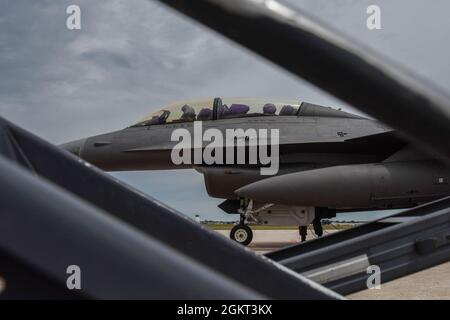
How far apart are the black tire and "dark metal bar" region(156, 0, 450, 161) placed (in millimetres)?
8113

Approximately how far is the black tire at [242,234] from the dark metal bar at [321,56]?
8113 mm

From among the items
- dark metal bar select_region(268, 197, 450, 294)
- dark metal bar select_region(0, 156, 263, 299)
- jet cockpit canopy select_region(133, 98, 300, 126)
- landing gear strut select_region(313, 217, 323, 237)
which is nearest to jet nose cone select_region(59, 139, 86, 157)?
jet cockpit canopy select_region(133, 98, 300, 126)

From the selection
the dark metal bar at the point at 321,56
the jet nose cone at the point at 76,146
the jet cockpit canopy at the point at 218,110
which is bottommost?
the dark metal bar at the point at 321,56

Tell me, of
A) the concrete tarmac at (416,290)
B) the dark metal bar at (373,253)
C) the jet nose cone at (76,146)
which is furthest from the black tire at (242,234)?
the dark metal bar at (373,253)

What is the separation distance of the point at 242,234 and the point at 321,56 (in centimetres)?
830

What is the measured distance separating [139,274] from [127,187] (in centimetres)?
52

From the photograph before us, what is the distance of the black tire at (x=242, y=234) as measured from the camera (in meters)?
8.60

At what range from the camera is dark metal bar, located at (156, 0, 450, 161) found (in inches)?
20.2

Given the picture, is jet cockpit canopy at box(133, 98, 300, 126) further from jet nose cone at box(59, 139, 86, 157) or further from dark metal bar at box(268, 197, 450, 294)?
dark metal bar at box(268, 197, 450, 294)

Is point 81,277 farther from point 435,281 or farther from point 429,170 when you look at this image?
point 429,170

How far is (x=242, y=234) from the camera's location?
28.5 ft

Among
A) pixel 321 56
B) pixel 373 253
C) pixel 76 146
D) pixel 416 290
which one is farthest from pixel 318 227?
pixel 321 56

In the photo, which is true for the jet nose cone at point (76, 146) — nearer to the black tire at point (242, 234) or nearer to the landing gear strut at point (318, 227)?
the black tire at point (242, 234)

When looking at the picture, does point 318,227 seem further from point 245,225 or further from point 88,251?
point 88,251
